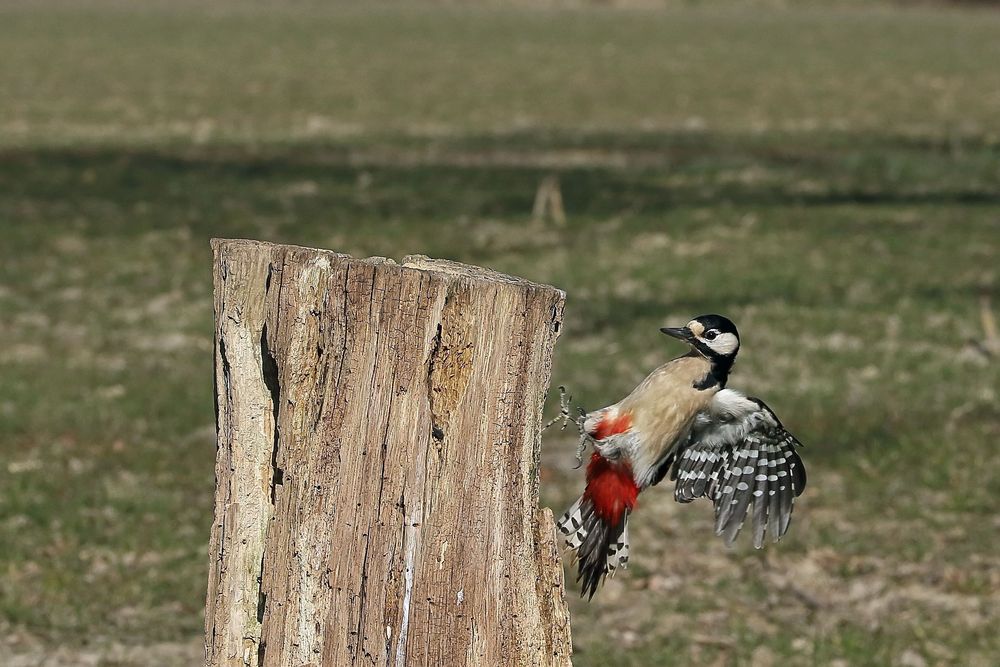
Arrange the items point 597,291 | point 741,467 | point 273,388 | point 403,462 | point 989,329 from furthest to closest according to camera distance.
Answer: point 597,291 < point 989,329 < point 741,467 < point 273,388 < point 403,462

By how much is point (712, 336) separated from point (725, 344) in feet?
0.18

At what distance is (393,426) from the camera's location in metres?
3.90

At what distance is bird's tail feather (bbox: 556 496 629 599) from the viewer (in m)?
5.43

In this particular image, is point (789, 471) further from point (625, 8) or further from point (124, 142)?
point (625, 8)

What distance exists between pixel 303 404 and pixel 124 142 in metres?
22.7

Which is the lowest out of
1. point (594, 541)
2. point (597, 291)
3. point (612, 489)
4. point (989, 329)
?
point (594, 541)

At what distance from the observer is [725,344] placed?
5.43 meters

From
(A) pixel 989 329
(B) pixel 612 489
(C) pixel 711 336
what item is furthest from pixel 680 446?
(A) pixel 989 329

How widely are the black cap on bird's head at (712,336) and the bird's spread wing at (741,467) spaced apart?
151 mm

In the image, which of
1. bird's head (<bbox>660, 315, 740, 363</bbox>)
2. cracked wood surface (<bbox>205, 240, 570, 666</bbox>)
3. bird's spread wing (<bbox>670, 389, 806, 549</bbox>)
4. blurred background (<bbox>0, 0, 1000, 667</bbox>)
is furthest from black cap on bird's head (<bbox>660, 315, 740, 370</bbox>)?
blurred background (<bbox>0, 0, 1000, 667</bbox>)

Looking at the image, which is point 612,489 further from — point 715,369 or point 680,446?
point 715,369

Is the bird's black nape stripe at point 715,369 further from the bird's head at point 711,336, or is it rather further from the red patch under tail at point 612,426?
the red patch under tail at point 612,426

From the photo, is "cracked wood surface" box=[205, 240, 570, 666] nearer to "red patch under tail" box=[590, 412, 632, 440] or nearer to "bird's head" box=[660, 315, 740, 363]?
"red patch under tail" box=[590, 412, 632, 440]

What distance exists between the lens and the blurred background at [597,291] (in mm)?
7773
